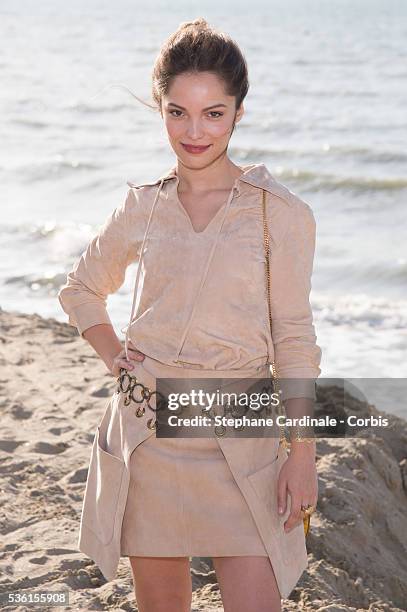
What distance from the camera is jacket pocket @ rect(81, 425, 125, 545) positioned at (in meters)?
2.65

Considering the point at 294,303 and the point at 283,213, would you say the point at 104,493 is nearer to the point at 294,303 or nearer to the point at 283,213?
the point at 294,303

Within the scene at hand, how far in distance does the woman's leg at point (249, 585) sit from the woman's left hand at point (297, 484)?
0.13 m

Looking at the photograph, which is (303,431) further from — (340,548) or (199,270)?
(340,548)

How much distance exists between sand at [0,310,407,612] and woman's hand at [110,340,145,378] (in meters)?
1.27

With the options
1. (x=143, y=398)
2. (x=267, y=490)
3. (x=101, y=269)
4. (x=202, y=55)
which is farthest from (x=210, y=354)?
(x=202, y=55)

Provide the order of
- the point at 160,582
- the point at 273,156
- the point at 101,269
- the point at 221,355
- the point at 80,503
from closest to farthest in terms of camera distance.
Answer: the point at 221,355 < the point at 160,582 < the point at 101,269 < the point at 80,503 < the point at 273,156

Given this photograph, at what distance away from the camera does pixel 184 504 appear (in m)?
2.59

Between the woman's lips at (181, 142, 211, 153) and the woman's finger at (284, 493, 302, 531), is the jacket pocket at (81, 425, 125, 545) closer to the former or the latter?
the woman's finger at (284, 493, 302, 531)

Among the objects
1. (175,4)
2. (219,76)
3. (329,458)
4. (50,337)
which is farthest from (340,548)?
(175,4)

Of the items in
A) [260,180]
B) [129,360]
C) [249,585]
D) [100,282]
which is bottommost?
[249,585]

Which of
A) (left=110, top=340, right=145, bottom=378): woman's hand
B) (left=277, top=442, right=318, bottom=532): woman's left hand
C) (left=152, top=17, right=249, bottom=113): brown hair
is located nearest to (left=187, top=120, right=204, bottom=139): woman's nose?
(left=152, top=17, right=249, bottom=113): brown hair

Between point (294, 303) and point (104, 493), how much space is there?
67 centimetres

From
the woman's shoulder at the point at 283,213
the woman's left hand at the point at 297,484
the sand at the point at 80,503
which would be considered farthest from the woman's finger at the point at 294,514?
the sand at the point at 80,503

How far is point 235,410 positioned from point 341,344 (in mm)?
5550
